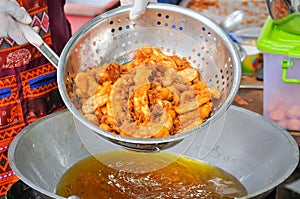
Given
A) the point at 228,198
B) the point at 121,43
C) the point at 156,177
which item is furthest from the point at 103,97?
the point at 228,198

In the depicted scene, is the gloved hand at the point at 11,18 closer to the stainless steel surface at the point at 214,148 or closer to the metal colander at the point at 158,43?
the metal colander at the point at 158,43

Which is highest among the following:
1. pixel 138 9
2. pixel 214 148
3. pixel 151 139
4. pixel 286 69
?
pixel 138 9

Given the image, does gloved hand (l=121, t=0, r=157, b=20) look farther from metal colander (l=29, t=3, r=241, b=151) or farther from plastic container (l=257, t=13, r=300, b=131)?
plastic container (l=257, t=13, r=300, b=131)

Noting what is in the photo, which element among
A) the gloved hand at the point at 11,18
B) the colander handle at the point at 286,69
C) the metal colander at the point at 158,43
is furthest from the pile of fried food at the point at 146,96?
the colander handle at the point at 286,69

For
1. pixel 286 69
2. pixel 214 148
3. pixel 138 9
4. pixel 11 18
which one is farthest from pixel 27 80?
pixel 286 69

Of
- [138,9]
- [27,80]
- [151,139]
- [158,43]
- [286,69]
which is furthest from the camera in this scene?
[286,69]

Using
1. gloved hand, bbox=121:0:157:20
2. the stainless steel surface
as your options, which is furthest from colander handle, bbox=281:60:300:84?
gloved hand, bbox=121:0:157:20

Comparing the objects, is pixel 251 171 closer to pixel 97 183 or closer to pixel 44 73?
pixel 97 183

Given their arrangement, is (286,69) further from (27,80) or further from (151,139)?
(27,80)
